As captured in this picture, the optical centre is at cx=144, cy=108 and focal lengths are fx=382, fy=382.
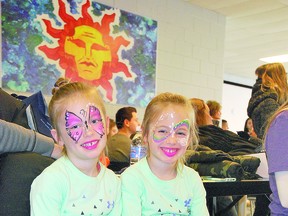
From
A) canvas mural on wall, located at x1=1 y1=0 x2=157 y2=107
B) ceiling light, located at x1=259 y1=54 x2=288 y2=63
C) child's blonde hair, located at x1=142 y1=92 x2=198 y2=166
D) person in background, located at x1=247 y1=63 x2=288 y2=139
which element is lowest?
child's blonde hair, located at x1=142 y1=92 x2=198 y2=166

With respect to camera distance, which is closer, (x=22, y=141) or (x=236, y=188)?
(x=22, y=141)

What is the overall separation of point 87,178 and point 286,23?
4332mm

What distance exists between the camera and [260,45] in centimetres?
589

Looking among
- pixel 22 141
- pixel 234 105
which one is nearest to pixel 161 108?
pixel 22 141

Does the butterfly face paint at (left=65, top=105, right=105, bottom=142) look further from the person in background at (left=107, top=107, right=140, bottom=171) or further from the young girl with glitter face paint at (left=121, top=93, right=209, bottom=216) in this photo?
the person in background at (left=107, top=107, right=140, bottom=171)

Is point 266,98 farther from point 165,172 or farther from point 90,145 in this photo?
point 90,145

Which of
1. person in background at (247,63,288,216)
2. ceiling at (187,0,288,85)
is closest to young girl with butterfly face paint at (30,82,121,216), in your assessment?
person in background at (247,63,288,216)

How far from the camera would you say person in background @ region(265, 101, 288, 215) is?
1080 millimetres

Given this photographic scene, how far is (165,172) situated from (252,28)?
13.8 feet

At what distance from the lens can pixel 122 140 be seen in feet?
9.96

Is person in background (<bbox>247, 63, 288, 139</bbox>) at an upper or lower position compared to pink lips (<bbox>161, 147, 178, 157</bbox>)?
upper

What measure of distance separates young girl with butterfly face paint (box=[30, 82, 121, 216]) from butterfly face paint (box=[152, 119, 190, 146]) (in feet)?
0.59

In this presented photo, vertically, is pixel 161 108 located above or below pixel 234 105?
below

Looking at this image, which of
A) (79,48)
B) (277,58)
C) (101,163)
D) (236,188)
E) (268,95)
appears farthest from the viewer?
(277,58)
